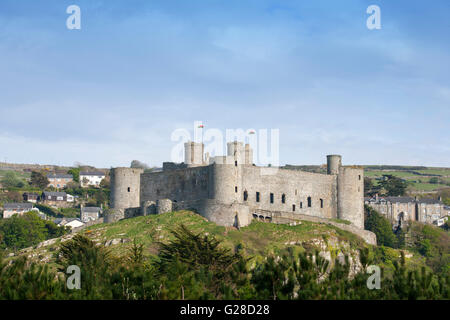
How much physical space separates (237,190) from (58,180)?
10874 cm

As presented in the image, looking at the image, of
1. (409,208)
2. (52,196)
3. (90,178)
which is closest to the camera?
(409,208)

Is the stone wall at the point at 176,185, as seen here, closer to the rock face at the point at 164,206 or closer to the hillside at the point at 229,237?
the rock face at the point at 164,206

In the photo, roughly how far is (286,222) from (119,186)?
18.4 m

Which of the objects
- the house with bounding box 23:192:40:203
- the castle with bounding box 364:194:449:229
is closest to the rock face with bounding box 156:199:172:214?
the castle with bounding box 364:194:449:229

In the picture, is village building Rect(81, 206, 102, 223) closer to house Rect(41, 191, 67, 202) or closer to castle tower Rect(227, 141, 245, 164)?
house Rect(41, 191, 67, 202)

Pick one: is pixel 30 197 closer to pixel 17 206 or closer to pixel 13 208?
pixel 17 206

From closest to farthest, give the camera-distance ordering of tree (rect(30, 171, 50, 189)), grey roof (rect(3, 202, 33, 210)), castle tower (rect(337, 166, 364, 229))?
castle tower (rect(337, 166, 364, 229)) → grey roof (rect(3, 202, 33, 210)) → tree (rect(30, 171, 50, 189))

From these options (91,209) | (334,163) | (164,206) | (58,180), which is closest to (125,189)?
(164,206)

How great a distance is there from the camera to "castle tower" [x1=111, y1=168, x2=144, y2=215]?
233ft

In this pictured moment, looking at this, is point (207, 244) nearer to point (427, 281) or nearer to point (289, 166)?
point (427, 281)

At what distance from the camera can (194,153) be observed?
237 feet

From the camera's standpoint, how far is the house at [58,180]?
16300 centimetres

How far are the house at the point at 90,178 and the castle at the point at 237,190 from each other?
3646 inches
